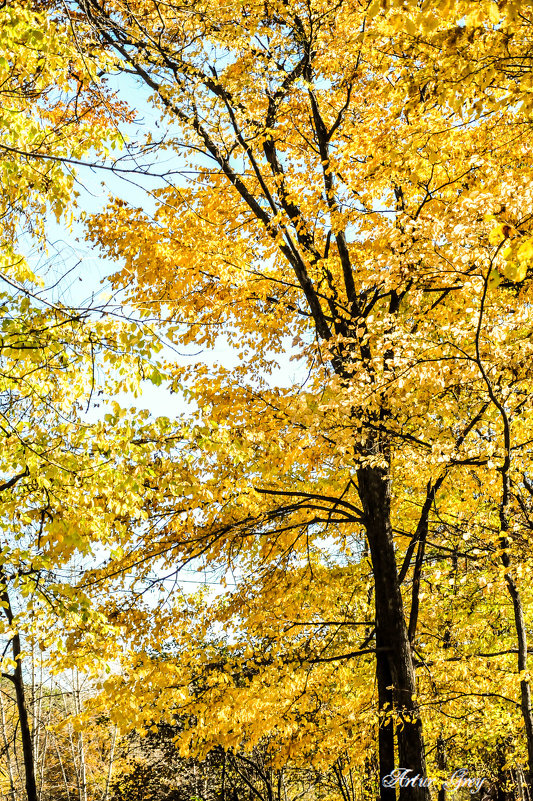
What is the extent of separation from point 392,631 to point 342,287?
14.0ft

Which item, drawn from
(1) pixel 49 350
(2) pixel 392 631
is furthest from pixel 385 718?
(1) pixel 49 350

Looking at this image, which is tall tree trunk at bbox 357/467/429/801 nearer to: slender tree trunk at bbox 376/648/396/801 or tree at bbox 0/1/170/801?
slender tree trunk at bbox 376/648/396/801

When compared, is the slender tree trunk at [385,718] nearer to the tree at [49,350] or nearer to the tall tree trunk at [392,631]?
the tall tree trunk at [392,631]

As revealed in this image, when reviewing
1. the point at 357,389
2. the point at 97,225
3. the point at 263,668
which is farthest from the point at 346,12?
the point at 263,668

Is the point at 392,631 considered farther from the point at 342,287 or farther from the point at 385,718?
the point at 342,287

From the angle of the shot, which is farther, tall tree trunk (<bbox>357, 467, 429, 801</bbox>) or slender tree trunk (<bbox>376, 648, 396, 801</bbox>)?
slender tree trunk (<bbox>376, 648, 396, 801</bbox>)

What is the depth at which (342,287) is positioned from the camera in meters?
7.31

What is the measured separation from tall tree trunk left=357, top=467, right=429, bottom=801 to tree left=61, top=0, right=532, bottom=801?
2 cm

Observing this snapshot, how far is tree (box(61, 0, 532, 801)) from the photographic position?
4438mm

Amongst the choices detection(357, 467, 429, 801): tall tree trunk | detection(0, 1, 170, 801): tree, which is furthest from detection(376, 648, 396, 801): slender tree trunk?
detection(0, 1, 170, 801): tree

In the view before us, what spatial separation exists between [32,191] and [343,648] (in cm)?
595

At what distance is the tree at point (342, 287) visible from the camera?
4.44 meters

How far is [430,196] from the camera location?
5.60m

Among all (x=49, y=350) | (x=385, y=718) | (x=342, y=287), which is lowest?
(x=385, y=718)
